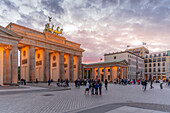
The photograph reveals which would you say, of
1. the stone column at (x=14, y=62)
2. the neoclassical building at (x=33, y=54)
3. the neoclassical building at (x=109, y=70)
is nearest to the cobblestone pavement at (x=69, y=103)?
the stone column at (x=14, y=62)

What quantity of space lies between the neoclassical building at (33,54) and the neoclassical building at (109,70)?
13607 mm

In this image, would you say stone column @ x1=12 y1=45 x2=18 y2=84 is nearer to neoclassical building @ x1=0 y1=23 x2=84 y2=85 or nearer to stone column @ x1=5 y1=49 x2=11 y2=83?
neoclassical building @ x1=0 y1=23 x2=84 y2=85

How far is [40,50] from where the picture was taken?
46344mm

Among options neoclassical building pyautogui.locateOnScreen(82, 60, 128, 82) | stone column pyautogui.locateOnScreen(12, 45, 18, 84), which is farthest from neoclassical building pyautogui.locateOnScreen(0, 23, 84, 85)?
neoclassical building pyautogui.locateOnScreen(82, 60, 128, 82)

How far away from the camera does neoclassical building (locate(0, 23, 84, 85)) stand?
27.3 meters

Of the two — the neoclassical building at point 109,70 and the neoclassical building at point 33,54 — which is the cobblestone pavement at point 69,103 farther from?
the neoclassical building at point 109,70

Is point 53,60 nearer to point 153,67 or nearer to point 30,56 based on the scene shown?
point 30,56

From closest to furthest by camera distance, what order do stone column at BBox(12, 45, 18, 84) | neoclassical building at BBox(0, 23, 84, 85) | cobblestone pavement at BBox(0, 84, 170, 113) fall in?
1. cobblestone pavement at BBox(0, 84, 170, 113)
2. stone column at BBox(12, 45, 18, 84)
3. neoclassical building at BBox(0, 23, 84, 85)

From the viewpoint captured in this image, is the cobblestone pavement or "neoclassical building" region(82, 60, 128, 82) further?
"neoclassical building" region(82, 60, 128, 82)

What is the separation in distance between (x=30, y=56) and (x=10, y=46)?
13.3 m

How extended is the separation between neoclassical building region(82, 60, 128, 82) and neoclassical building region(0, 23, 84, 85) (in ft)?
44.6

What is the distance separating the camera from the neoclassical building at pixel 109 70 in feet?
215

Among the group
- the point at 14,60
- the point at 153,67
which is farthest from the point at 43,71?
the point at 153,67

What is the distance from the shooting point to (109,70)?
233 feet
